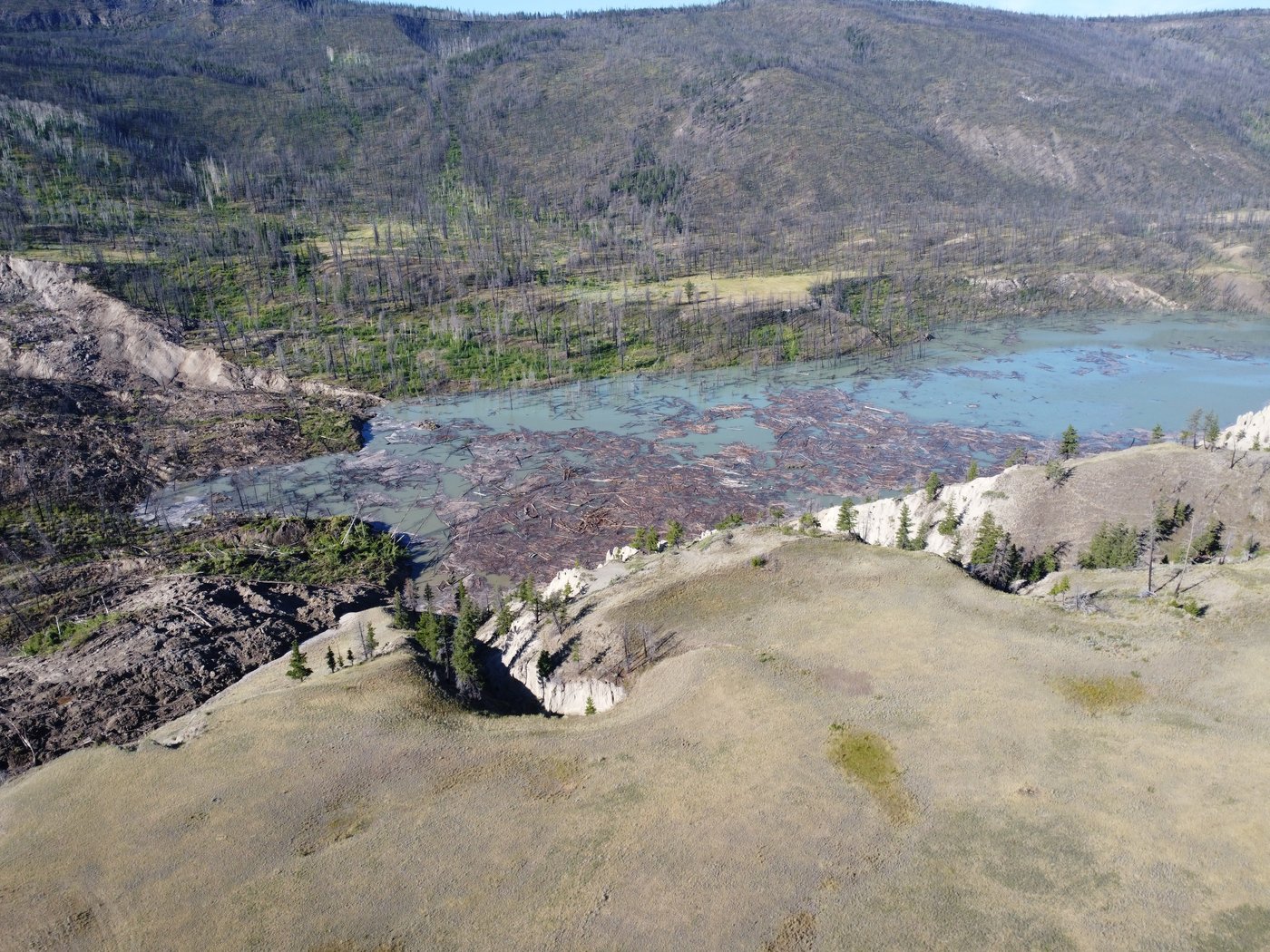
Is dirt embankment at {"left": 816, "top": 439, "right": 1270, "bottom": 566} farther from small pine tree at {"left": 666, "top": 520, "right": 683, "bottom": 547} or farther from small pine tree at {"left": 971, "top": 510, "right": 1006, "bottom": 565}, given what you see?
small pine tree at {"left": 666, "top": 520, "right": 683, "bottom": 547}

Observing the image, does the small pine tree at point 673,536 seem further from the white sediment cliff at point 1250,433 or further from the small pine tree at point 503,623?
the white sediment cliff at point 1250,433

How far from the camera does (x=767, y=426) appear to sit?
312 feet

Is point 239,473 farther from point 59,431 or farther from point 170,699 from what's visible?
point 170,699

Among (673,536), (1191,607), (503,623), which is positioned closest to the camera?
(1191,607)

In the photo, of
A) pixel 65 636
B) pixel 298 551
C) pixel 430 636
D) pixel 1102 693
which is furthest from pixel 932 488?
pixel 65 636

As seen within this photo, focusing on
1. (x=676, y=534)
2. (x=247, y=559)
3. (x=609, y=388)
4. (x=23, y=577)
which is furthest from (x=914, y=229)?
(x=23, y=577)

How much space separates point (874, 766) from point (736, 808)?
6267 millimetres

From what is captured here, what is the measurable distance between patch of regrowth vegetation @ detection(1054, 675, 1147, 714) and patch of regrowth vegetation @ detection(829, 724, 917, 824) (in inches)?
382

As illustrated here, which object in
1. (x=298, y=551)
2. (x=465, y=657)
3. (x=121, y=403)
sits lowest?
(x=298, y=551)

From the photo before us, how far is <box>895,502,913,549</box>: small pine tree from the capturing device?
56.3m

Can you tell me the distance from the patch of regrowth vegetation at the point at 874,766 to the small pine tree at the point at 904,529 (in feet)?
81.2

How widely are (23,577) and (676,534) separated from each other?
49385mm

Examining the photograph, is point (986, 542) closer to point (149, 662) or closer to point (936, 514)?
point (936, 514)

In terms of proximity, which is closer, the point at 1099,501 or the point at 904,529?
the point at 904,529
